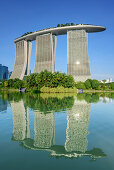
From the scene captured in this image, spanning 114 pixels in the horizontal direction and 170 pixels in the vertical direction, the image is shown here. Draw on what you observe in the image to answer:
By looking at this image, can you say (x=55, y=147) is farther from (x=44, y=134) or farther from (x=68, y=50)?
(x=68, y=50)

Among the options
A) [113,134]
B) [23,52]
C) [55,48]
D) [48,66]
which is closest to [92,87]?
[48,66]

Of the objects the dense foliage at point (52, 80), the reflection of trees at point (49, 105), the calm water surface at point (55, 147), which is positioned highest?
the dense foliage at point (52, 80)

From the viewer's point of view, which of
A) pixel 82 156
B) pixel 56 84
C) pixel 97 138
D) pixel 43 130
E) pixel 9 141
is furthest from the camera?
pixel 56 84

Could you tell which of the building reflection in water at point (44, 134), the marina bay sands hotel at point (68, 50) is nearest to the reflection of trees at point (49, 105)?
the building reflection in water at point (44, 134)

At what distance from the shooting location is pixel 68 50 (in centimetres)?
12675

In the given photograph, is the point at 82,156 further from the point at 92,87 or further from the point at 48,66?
the point at 48,66

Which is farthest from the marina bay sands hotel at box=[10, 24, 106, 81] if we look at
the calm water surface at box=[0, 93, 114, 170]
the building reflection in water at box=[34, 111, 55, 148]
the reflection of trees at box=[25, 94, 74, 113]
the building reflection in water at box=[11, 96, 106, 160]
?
the calm water surface at box=[0, 93, 114, 170]

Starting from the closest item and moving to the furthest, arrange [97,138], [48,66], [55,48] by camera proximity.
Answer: [97,138] < [48,66] < [55,48]

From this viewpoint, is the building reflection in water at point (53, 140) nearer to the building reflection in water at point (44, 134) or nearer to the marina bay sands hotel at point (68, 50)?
the building reflection in water at point (44, 134)

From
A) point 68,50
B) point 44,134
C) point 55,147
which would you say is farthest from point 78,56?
point 55,147

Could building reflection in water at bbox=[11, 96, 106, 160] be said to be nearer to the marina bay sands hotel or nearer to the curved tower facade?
the curved tower facade

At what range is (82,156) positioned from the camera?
723 cm

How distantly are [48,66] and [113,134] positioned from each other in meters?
122

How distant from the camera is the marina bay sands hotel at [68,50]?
404 feet
